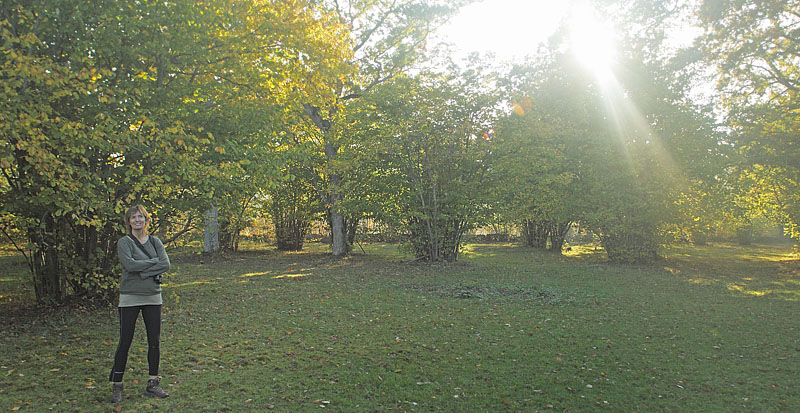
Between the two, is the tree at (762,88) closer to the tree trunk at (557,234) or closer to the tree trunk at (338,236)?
the tree trunk at (557,234)

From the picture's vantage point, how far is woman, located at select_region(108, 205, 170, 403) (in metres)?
4.16

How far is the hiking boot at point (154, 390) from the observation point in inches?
172

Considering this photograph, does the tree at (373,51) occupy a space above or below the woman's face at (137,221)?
above

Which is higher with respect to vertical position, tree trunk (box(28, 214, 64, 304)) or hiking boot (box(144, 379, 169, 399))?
tree trunk (box(28, 214, 64, 304))

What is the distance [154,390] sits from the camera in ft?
14.4

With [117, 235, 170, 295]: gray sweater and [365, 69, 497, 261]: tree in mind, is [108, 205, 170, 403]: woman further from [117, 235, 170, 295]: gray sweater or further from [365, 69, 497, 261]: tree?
[365, 69, 497, 261]: tree

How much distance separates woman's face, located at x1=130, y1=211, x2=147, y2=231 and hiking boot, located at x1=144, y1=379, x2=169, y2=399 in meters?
1.42

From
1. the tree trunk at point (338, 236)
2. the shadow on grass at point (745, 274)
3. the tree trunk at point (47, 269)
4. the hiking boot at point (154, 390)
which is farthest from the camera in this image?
the tree trunk at point (338, 236)

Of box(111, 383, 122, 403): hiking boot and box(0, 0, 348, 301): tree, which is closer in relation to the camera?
box(111, 383, 122, 403): hiking boot

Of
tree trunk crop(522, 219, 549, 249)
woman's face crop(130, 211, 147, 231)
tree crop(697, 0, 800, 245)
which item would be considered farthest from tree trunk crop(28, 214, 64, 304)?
tree trunk crop(522, 219, 549, 249)

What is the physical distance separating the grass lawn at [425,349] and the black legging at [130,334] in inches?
11.4

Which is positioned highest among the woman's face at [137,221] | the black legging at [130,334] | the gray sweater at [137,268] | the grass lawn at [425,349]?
the woman's face at [137,221]

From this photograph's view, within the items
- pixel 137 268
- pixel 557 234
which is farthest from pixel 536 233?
pixel 137 268

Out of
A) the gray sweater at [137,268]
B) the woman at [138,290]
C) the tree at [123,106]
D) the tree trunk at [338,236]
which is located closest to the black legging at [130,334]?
the woman at [138,290]
